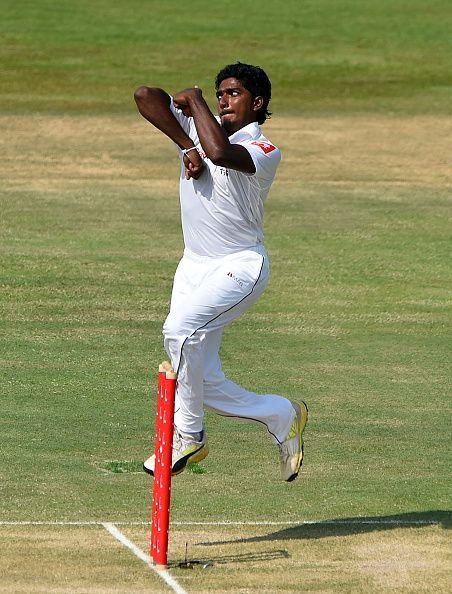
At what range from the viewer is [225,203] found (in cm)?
797

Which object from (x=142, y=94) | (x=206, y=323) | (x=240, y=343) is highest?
(x=142, y=94)

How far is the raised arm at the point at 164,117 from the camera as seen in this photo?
7902mm

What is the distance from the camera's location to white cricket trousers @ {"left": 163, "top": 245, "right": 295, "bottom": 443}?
785 centimetres

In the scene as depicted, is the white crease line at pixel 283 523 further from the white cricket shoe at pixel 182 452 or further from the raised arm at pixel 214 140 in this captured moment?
the raised arm at pixel 214 140

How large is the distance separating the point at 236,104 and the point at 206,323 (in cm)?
121

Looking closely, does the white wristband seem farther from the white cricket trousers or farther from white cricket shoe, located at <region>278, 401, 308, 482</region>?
white cricket shoe, located at <region>278, 401, 308, 482</region>

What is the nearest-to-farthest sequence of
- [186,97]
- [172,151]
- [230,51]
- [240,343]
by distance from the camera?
[186,97]
[240,343]
[172,151]
[230,51]

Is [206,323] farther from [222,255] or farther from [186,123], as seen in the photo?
[186,123]

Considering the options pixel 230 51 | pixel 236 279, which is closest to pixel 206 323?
pixel 236 279

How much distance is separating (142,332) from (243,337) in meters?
0.98

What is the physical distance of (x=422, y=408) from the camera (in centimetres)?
1170

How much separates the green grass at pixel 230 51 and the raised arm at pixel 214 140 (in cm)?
1877

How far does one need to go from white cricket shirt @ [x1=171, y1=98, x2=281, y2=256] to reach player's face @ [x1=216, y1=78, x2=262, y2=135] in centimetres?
7

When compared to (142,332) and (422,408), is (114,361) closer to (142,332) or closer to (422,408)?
(142,332)
